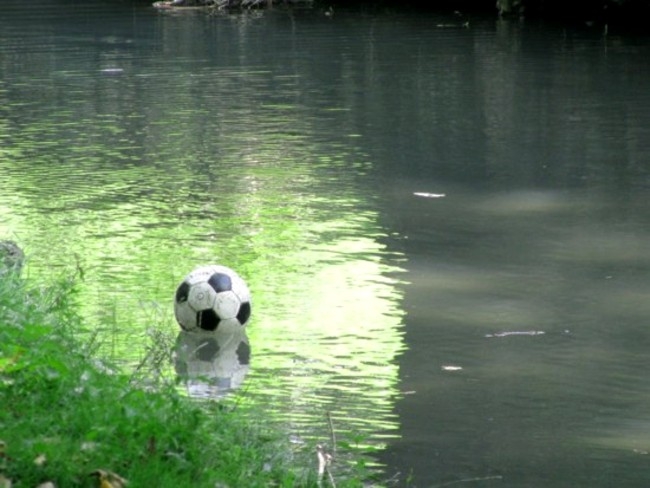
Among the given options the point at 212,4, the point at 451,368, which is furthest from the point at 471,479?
the point at 212,4

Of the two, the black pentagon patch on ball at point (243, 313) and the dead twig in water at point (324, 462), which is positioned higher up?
the dead twig in water at point (324, 462)

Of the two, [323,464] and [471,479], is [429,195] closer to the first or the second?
[471,479]

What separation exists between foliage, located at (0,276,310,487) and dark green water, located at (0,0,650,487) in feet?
2.71

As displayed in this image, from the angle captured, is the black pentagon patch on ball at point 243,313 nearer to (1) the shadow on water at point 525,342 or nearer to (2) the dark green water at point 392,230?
(2) the dark green water at point 392,230

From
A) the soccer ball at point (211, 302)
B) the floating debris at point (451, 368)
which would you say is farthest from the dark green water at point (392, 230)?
the soccer ball at point (211, 302)

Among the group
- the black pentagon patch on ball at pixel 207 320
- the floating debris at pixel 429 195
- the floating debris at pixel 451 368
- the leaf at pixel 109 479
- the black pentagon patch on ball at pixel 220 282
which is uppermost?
the leaf at pixel 109 479

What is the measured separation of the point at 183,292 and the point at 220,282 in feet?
0.69

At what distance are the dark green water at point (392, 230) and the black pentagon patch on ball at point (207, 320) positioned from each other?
0.64 feet

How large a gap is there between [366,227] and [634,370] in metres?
3.59

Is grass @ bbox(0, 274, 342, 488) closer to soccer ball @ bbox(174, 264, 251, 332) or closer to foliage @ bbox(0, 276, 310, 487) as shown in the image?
foliage @ bbox(0, 276, 310, 487)

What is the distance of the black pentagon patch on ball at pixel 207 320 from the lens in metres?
7.82

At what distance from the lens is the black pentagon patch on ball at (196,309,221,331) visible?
7816 millimetres

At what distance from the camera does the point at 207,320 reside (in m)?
7.86

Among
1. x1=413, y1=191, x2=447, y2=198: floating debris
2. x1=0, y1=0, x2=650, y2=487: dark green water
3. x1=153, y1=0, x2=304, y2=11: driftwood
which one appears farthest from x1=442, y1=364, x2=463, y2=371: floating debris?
x1=153, y1=0, x2=304, y2=11: driftwood
